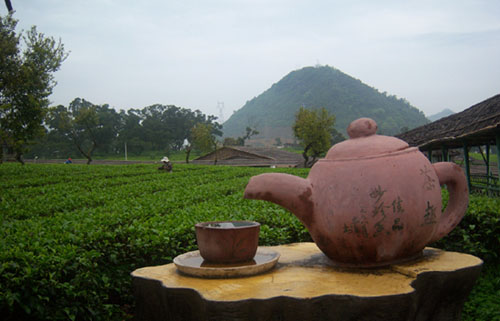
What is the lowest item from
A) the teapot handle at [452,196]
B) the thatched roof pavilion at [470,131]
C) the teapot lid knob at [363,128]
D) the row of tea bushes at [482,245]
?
the row of tea bushes at [482,245]

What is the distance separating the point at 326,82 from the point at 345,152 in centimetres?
10629

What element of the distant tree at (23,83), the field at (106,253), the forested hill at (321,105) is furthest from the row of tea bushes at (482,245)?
the forested hill at (321,105)

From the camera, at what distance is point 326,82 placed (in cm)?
10500

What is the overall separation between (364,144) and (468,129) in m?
7.46

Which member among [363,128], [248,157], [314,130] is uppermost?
[314,130]

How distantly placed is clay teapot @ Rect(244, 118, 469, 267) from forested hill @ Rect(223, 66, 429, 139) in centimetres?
6799

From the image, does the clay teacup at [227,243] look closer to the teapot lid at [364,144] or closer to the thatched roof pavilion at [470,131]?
the teapot lid at [364,144]

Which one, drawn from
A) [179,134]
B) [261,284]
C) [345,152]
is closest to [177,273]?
[261,284]

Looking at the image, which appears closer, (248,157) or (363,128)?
(363,128)

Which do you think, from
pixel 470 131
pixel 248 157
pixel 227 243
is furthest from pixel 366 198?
pixel 248 157

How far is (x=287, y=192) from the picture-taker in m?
2.72

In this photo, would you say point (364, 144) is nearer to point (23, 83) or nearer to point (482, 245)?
point (482, 245)

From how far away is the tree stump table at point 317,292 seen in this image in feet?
6.96

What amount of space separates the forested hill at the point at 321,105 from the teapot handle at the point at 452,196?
6747 cm
